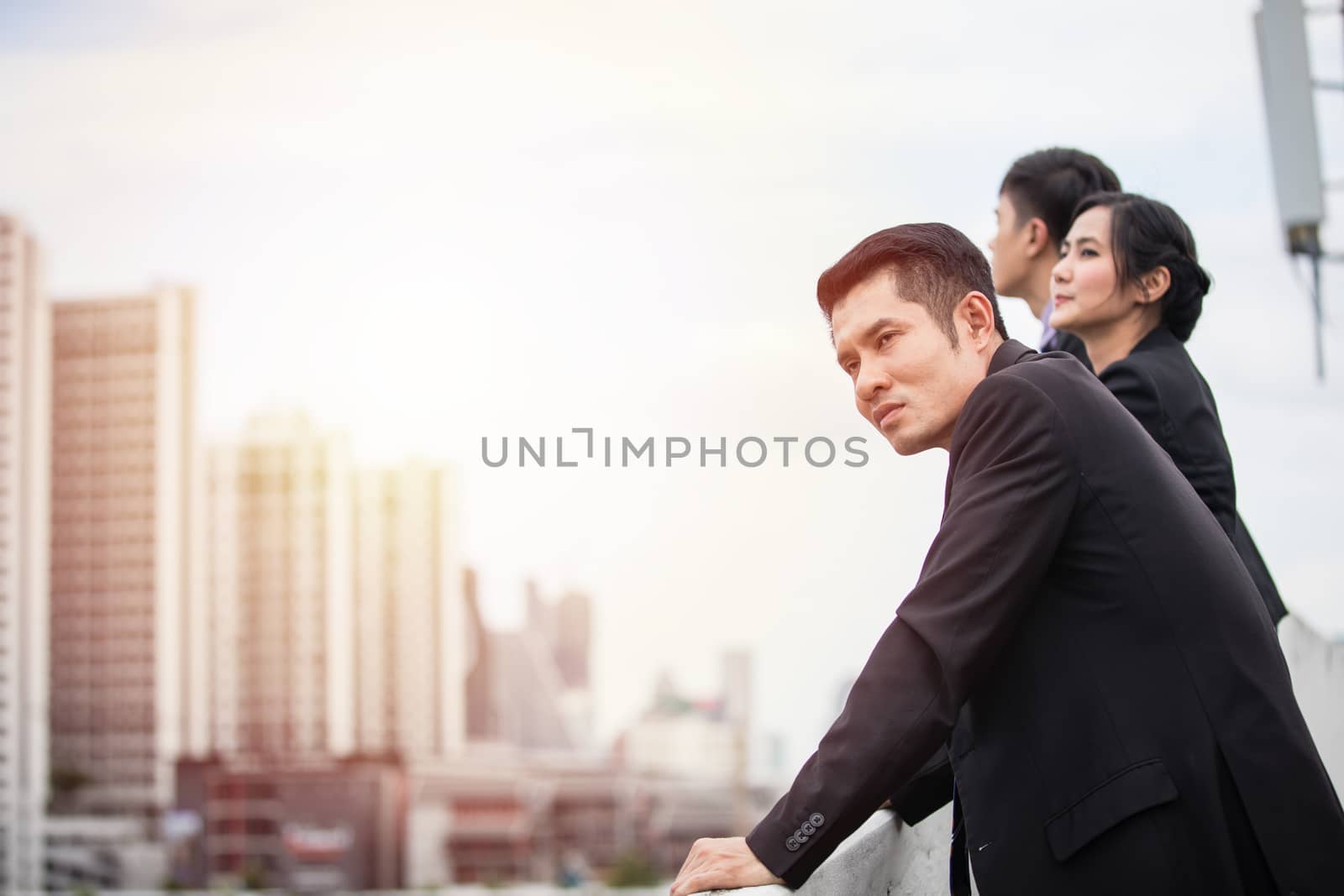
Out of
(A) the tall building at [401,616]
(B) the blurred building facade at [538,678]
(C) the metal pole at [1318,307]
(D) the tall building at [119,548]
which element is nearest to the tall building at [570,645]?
(B) the blurred building facade at [538,678]

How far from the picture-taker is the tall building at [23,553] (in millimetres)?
59594

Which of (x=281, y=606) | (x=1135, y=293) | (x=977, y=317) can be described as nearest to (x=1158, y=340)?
(x=1135, y=293)

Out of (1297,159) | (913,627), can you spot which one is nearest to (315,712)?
(1297,159)

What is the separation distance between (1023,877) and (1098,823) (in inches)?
3.0

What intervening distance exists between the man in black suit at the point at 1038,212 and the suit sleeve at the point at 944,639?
1151 millimetres

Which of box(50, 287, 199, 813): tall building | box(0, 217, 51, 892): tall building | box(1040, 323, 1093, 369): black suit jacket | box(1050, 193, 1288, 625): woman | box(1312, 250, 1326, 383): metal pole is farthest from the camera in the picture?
box(50, 287, 199, 813): tall building

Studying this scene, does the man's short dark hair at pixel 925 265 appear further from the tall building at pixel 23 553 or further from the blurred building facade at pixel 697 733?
the blurred building facade at pixel 697 733

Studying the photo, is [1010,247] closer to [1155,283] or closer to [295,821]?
[1155,283]

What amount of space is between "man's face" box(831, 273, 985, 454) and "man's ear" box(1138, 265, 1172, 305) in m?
Result: 0.65

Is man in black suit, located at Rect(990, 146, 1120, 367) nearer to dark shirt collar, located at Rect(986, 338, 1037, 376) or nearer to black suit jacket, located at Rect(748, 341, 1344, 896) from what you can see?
dark shirt collar, located at Rect(986, 338, 1037, 376)

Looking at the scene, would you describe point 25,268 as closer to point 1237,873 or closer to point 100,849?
point 100,849

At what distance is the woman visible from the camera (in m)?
1.69

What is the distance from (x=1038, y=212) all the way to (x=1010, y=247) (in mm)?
70

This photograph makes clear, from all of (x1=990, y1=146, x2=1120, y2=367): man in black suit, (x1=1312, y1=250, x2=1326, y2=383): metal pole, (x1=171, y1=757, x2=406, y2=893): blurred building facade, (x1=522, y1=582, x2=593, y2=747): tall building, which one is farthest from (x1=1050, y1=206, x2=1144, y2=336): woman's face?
(x1=522, y1=582, x2=593, y2=747): tall building
